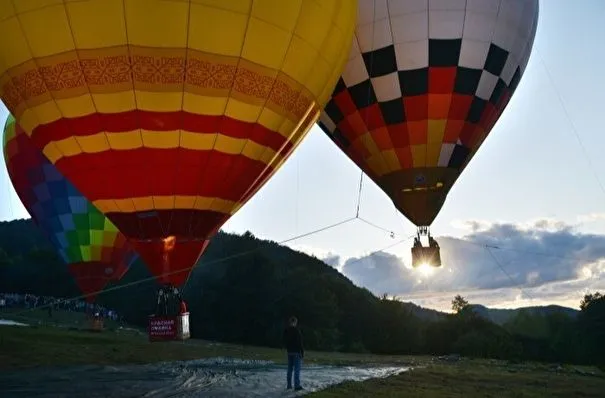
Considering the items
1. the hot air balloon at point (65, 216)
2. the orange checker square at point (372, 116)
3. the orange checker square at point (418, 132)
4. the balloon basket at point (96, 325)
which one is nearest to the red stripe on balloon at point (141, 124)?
the orange checker square at point (372, 116)

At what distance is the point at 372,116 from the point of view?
50.3 feet

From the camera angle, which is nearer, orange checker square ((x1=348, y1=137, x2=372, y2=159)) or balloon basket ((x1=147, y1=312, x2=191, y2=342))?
balloon basket ((x1=147, y1=312, x2=191, y2=342))

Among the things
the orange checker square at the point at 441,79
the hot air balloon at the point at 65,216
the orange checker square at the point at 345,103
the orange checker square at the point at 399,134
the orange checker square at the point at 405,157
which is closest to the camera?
the orange checker square at the point at 441,79

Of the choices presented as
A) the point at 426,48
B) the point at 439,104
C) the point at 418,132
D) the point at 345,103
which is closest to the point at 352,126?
the point at 345,103

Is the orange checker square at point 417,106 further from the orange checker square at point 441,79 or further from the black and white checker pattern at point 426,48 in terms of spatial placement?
the orange checker square at point 441,79

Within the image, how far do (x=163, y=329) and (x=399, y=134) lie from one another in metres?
7.95

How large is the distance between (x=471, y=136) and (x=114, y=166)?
9.10 metres

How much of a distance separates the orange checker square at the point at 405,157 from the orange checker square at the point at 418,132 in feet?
0.83

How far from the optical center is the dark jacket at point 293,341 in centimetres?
942

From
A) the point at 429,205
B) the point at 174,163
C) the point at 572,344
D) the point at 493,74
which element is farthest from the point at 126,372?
the point at 572,344

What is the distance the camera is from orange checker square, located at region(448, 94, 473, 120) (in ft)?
48.8

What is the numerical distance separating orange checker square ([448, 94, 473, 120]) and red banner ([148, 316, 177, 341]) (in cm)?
859

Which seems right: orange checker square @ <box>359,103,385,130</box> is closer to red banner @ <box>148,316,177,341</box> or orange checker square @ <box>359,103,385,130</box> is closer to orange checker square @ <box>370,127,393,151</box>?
orange checker square @ <box>370,127,393,151</box>

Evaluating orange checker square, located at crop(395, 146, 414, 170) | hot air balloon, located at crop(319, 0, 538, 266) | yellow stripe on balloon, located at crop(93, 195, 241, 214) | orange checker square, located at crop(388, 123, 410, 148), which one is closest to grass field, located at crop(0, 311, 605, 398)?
yellow stripe on balloon, located at crop(93, 195, 241, 214)
